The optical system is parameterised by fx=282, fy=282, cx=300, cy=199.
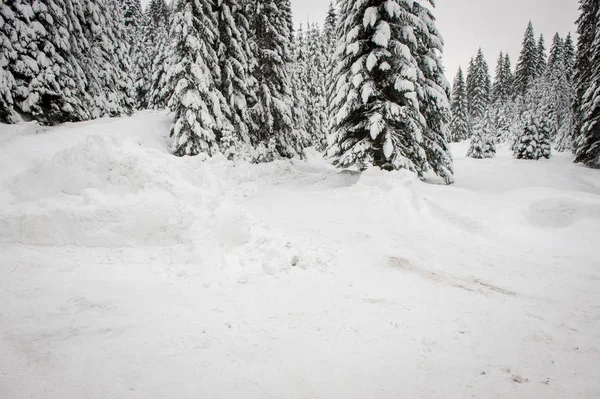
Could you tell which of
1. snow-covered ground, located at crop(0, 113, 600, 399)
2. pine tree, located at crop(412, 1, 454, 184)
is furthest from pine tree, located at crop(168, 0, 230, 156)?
pine tree, located at crop(412, 1, 454, 184)

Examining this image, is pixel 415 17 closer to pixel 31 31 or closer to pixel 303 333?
pixel 303 333

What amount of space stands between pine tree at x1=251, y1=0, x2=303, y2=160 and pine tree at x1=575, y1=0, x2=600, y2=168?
19.3m

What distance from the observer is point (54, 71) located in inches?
573

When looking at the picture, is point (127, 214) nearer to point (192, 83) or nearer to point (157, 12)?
point (192, 83)

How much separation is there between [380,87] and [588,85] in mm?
18123

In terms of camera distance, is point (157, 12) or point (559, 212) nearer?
point (559, 212)

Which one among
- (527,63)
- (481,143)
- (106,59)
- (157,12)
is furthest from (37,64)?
(527,63)

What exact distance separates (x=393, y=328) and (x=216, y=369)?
7.29ft

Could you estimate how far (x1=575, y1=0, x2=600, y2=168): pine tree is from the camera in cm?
1781

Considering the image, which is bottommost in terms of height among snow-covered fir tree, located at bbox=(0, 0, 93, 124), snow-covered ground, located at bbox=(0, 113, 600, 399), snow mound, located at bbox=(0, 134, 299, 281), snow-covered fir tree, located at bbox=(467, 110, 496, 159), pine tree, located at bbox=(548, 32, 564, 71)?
snow-covered ground, located at bbox=(0, 113, 600, 399)

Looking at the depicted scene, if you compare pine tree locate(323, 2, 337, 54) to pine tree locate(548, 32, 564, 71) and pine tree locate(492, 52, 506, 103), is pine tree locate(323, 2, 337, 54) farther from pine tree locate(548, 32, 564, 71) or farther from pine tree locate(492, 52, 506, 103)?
pine tree locate(492, 52, 506, 103)

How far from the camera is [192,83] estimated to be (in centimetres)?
1481

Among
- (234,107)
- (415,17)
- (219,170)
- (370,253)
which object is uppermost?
(415,17)

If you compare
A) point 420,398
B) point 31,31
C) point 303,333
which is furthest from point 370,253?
point 31,31
